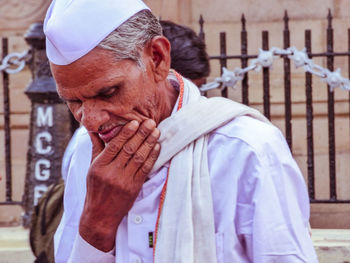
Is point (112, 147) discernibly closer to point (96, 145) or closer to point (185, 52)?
point (96, 145)

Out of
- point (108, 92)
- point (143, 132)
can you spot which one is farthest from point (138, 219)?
point (108, 92)

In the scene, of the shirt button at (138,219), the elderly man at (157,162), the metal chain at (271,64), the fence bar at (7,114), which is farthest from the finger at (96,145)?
→ the fence bar at (7,114)

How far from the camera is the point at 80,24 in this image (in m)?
1.98

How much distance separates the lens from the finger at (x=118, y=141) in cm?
204

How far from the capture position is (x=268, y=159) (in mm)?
1932

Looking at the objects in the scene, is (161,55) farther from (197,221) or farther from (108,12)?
(197,221)

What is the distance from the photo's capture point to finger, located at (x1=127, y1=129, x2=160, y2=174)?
205 cm

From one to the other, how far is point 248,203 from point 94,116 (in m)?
0.46

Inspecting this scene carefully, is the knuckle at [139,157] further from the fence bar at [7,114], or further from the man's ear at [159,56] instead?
the fence bar at [7,114]

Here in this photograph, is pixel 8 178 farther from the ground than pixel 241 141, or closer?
closer

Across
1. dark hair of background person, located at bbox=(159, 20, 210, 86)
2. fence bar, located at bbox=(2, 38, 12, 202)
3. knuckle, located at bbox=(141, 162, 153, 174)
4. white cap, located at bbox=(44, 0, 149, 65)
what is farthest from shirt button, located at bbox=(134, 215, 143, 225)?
fence bar, located at bbox=(2, 38, 12, 202)

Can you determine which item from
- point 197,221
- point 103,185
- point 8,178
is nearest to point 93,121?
point 103,185

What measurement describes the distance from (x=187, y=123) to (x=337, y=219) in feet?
17.7

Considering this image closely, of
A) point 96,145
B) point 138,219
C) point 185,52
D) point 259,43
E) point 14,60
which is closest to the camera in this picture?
point 138,219
